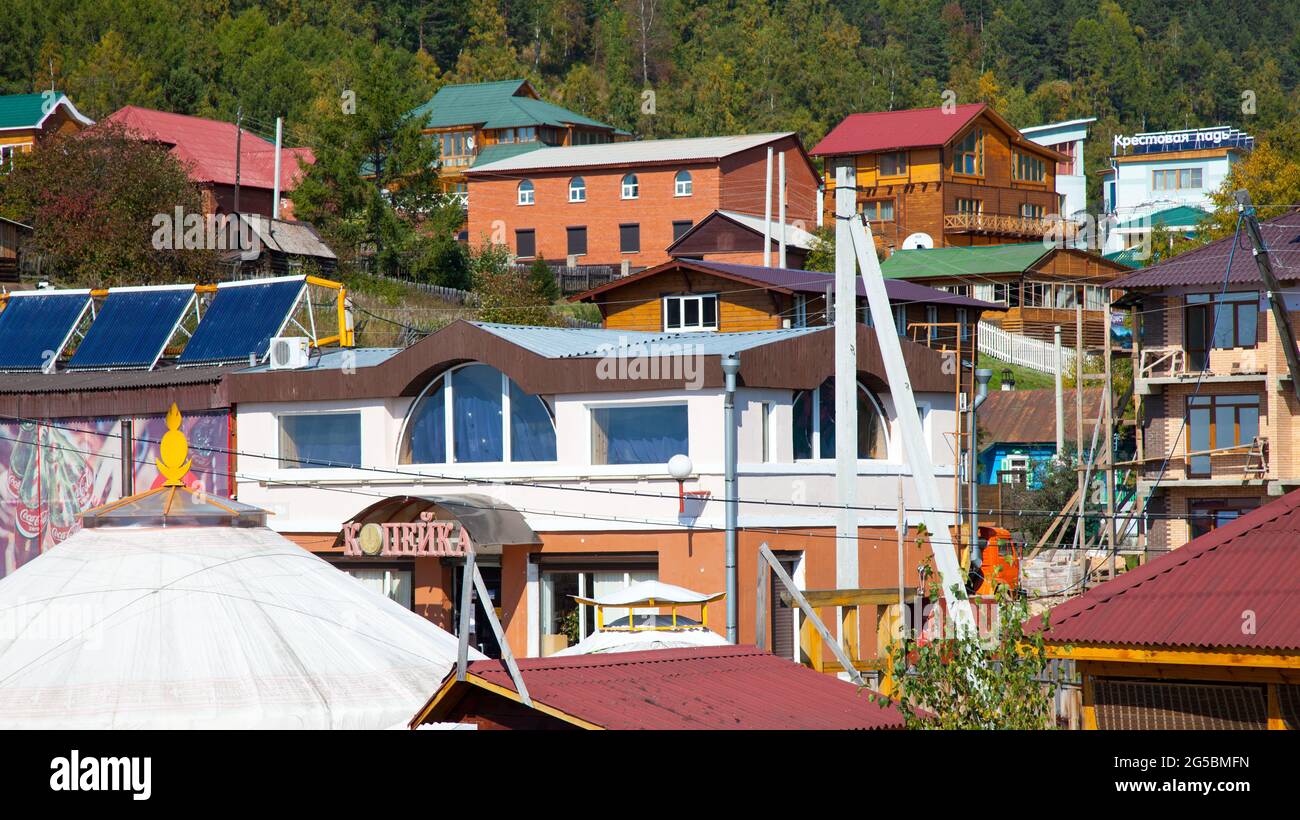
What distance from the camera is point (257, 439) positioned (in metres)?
35.3

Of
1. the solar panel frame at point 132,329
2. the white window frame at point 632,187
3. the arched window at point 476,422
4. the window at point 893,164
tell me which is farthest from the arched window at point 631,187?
the arched window at point 476,422

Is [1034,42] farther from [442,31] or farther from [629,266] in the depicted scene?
[629,266]

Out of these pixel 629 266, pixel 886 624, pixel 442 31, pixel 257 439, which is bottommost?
→ pixel 886 624

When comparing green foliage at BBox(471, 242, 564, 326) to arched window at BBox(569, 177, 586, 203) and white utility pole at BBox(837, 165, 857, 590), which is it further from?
white utility pole at BBox(837, 165, 857, 590)

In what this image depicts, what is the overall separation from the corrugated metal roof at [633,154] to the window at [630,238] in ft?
10.0

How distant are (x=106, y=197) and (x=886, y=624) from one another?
41103 mm

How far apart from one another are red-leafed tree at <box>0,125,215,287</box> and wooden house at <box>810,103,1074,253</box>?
35.6 m

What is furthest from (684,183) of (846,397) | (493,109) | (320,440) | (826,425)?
(846,397)

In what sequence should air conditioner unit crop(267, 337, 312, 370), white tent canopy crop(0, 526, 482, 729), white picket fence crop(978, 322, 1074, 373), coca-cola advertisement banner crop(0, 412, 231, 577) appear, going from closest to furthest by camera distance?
1. white tent canopy crop(0, 526, 482, 729)
2. air conditioner unit crop(267, 337, 312, 370)
3. coca-cola advertisement banner crop(0, 412, 231, 577)
4. white picket fence crop(978, 322, 1074, 373)

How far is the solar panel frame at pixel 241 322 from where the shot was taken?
36500mm

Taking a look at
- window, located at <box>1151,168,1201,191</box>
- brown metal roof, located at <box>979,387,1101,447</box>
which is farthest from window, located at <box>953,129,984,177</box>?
brown metal roof, located at <box>979,387,1101,447</box>

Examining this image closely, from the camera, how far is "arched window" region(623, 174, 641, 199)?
265 feet
